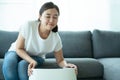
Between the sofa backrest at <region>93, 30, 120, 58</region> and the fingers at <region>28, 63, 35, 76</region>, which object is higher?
the fingers at <region>28, 63, 35, 76</region>

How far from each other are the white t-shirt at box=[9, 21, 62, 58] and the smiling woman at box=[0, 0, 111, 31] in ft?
4.03

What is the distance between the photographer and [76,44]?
2.79 meters

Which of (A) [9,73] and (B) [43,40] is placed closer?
(A) [9,73]

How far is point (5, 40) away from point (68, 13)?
88 cm

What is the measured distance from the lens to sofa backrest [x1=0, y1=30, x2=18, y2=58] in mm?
2658

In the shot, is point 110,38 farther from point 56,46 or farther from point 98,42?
point 56,46

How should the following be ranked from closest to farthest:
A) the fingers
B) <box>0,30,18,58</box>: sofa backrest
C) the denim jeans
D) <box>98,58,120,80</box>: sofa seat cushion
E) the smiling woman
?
the fingers
the denim jeans
<box>98,58,120,80</box>: sofa seat cushion
<box>0,30,18,58</box>: sofa backrest
the smiling woman

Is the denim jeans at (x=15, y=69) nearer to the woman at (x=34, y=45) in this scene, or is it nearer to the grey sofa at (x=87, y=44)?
the woman at (x=34, y=45)

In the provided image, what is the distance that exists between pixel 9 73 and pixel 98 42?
1451 millimetres

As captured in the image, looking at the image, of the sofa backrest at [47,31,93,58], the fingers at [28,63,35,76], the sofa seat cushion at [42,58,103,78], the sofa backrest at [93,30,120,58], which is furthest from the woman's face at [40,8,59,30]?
the sofa backrest at [93,30,120,58]

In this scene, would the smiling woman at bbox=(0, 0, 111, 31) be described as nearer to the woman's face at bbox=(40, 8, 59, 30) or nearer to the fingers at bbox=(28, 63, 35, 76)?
the woman's face at bbox=(40, 8, 59, 30)

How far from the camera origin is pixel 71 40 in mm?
2801

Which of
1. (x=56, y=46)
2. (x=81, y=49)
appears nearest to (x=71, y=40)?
(x=81, y=49)

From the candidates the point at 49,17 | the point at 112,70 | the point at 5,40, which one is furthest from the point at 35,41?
the point at 5,40
